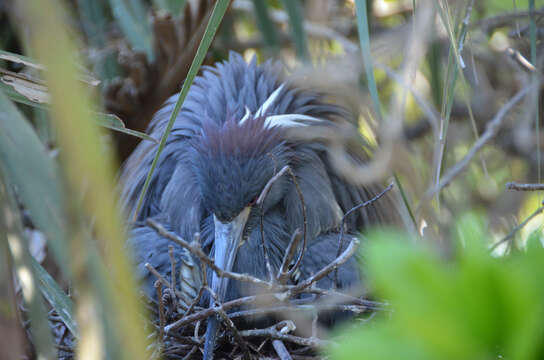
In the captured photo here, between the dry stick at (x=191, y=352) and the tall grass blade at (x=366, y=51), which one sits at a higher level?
the tall grass blade at (x=366, y=51)

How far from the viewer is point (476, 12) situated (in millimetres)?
2699

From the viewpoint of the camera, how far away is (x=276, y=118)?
5.91ft

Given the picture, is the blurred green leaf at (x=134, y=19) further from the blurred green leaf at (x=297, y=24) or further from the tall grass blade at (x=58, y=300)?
the tall grass blade at (x=58, y=300)

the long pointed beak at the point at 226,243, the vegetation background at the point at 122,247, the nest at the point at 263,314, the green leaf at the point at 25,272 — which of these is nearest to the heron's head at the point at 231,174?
the long pointed beak at the point at 226,243

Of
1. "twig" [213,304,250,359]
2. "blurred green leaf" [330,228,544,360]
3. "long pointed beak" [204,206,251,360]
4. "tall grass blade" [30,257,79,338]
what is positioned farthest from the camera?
"long pointed beak" [204,206,251,360]

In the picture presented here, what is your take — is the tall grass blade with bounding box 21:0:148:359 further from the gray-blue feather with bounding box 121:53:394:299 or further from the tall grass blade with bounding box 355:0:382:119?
the gray-blue feather with bounding box 121:53:394:299

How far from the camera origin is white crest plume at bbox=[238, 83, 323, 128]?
70.3 inches

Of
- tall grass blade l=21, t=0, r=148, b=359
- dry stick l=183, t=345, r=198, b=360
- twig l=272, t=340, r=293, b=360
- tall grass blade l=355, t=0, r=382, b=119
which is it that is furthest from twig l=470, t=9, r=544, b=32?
tall grass blade l=21, t=0, r=148, b=359

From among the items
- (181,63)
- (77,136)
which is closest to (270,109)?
(181,63)

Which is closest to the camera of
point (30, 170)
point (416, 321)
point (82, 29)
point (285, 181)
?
point (416, 321)

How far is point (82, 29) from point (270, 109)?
1188 mm

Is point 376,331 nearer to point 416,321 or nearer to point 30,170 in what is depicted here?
point 416,321

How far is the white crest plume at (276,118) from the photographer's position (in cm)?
179

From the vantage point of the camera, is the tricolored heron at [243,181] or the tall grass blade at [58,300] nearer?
the tall grass blade at [58,300]
